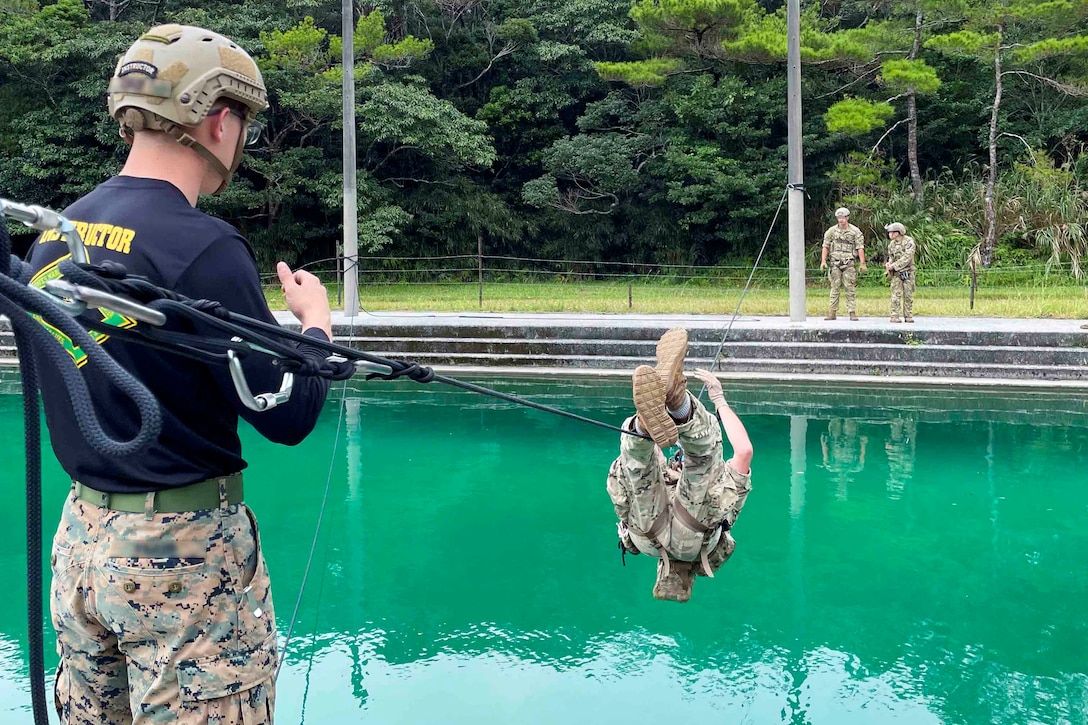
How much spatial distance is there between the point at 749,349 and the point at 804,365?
64 cm

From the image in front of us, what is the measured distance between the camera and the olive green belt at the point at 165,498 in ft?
Result: 5.53

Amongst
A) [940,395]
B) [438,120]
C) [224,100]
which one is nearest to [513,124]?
[438,120]

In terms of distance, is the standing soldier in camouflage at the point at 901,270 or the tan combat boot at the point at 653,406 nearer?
the tan combat boot at the point at 653,406

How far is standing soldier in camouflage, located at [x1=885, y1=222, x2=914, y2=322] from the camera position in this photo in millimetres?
11766

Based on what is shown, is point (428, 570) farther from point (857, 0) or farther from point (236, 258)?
point (857, 0)

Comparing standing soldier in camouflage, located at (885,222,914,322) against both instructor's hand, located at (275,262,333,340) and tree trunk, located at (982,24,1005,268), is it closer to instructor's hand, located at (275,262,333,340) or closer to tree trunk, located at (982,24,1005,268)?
tree trunk, located at (982,24,1005,268)

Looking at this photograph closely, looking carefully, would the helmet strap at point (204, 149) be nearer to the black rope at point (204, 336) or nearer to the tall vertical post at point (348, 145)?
the black rope at point (204, 336)

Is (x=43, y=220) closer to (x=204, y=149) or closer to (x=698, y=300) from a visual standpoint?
(x=204, y=149)

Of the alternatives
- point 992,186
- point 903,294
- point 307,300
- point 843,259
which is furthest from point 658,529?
point 992,186

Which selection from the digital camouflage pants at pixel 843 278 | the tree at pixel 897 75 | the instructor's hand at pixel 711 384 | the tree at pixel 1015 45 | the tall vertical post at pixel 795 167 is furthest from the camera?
the tree at pixel 897 75

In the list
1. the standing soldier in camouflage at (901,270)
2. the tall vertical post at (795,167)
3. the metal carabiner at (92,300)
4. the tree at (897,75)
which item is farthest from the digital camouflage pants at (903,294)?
the metal carabiner at (92,300)

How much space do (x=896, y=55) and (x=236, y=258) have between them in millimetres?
20762

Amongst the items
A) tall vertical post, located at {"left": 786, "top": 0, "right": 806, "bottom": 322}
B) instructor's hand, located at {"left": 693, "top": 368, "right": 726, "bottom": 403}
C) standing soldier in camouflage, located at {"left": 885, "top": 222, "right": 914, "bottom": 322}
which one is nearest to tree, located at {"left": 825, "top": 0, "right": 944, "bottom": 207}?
standing soldier in camouflage, located at {"left": 885, "top": 222, "right": 914, "bottom": 322}

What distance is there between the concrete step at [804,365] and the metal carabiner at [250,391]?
908 cm
